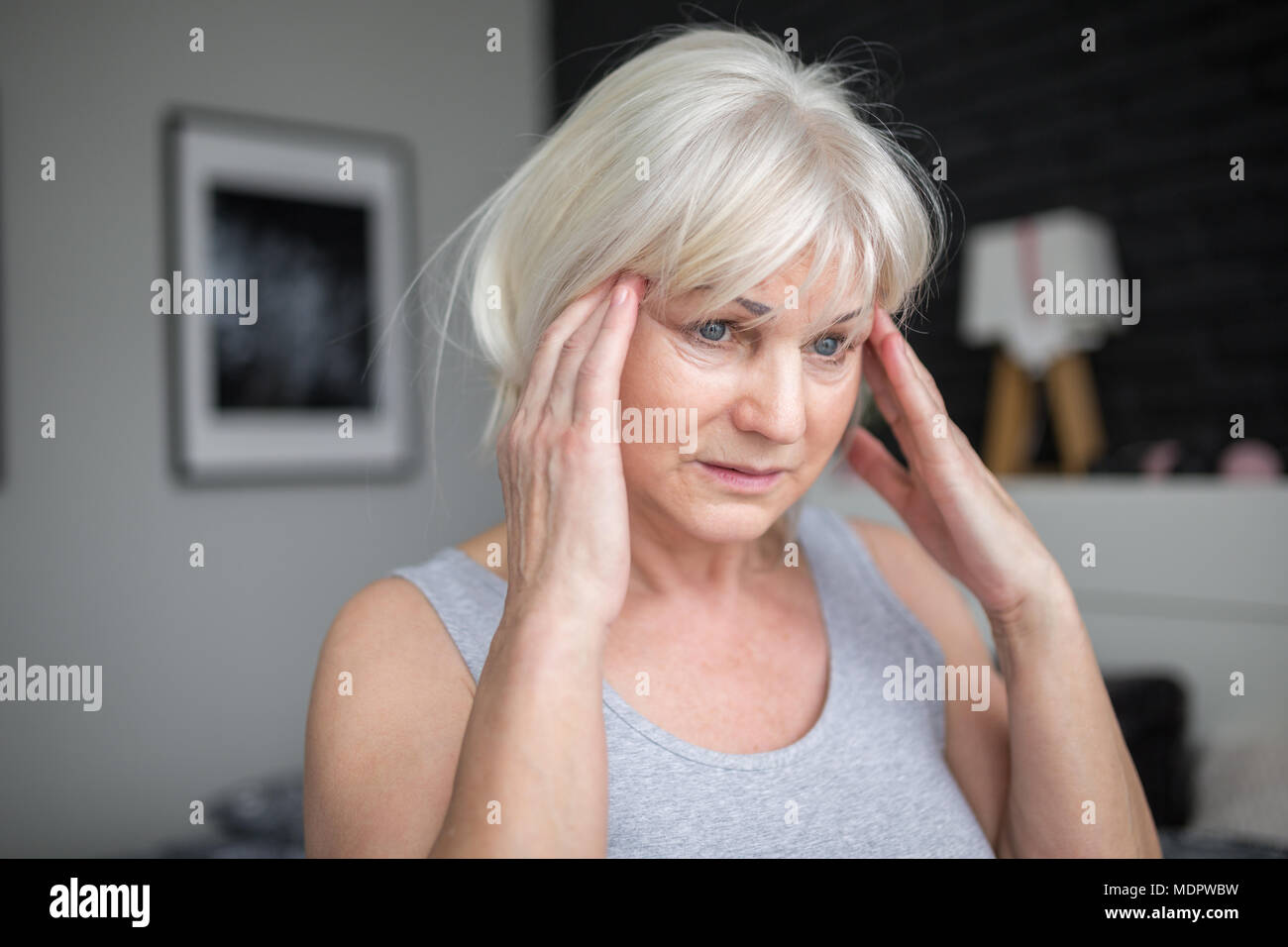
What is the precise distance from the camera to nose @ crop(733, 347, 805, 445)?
2.76ft

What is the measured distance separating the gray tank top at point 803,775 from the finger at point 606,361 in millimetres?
245

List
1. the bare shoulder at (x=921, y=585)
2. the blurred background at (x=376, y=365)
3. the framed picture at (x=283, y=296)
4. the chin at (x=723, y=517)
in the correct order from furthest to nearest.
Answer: the framed picture at (x=283, y=296) < the blurred background at (x=376, y=365) < the bare shoulder at (x=921, y=585) < the chin at (x=723, y=517)

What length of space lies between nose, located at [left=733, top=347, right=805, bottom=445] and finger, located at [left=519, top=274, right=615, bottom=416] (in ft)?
0.46

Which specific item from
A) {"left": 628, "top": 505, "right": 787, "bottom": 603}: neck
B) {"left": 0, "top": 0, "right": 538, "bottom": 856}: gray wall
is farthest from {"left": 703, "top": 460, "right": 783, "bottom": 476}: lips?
{"left": 0, "top": 0, "right": 538, "bottom": 856}: gray wall

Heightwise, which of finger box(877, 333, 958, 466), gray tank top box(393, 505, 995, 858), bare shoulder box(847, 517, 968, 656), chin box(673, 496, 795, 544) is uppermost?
finger box(877, 333, 958, 466)

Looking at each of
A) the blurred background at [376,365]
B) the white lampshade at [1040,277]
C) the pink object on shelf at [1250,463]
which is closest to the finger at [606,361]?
the blurred background at [376,365]

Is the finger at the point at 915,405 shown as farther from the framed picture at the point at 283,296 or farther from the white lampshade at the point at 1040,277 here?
the framed picture at the point at 283,296

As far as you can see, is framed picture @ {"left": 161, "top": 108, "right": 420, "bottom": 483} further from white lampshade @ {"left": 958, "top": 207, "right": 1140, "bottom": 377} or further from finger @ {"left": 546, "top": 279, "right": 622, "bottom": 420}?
finger @ {"left": 546, "top": 279, "right": 622, "bottom": 420}

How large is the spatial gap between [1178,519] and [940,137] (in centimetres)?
131

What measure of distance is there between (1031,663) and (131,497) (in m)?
2.51

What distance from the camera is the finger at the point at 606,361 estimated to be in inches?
30.6

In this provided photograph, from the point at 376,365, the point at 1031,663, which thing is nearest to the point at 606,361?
the point at 1031,663

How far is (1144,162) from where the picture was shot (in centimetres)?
237

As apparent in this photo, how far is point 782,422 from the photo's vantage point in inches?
33.0
